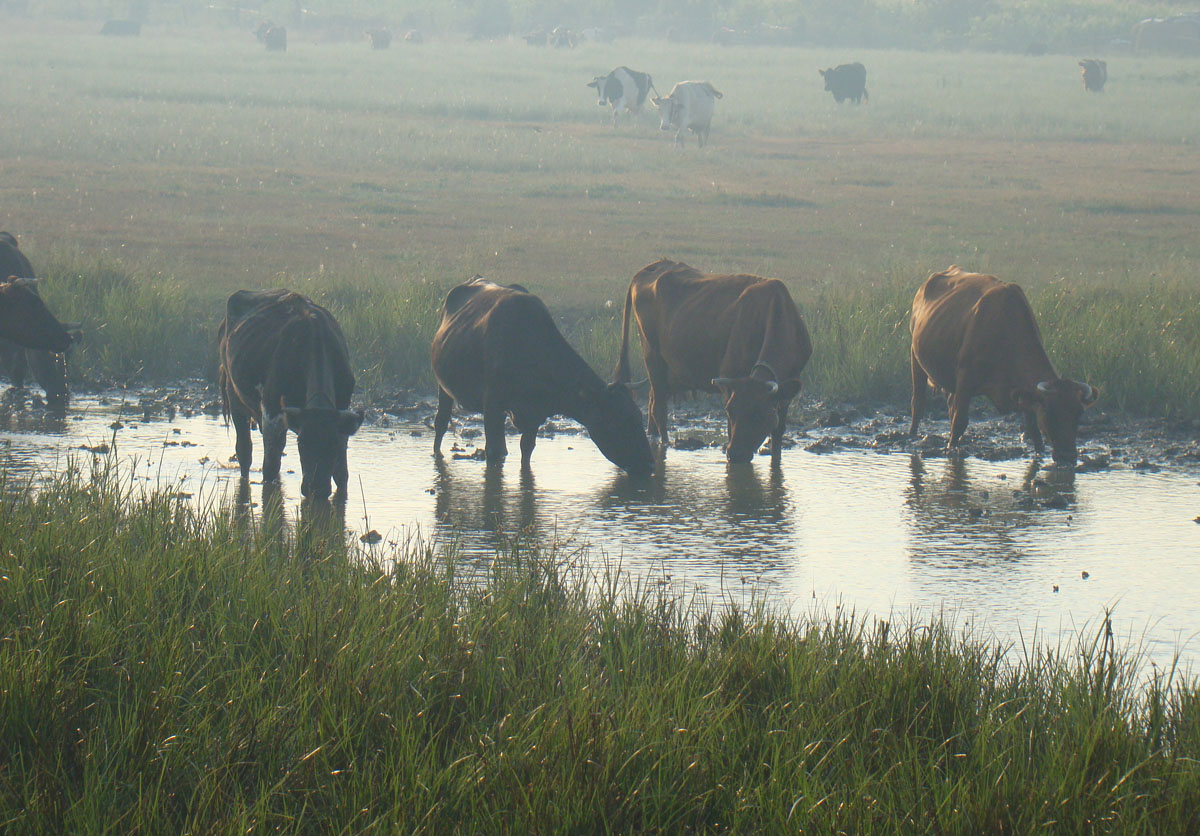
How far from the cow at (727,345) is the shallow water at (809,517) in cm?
44

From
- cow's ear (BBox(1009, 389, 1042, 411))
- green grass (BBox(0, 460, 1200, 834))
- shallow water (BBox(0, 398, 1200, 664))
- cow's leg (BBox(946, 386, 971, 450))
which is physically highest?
cow's ear (BBox(1009, 389, 1042, 411))

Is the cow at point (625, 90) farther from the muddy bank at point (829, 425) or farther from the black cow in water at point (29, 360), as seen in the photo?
the muddy bank at point (829, 425)

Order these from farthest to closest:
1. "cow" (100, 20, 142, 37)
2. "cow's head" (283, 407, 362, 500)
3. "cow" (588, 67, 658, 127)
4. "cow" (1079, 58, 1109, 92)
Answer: "cow" (100, 20, 142, 37), "cow" (1079, 58, 1109, 92), "cow" (588, 67, 658, 127), "cow's head" (283, 407, 362, 500)

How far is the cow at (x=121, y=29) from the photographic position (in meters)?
67.2

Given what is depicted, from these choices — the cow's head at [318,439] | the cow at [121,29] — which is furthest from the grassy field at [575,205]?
the cow at [121,29]

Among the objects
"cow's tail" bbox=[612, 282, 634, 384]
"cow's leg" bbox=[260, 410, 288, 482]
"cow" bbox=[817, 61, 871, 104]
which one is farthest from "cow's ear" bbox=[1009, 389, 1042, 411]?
"cow" bbox=[817, 61, 871, 104]

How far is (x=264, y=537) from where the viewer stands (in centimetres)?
629

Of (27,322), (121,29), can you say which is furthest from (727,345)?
(121,29)

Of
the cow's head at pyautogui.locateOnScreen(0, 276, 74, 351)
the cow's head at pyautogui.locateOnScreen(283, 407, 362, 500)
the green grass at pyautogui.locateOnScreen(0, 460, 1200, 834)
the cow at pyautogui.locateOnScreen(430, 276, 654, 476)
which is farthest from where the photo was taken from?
the cow's head at pyautogui.locateOnScreen(0, 276, 74, 351)

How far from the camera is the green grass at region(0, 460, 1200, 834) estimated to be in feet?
12.6

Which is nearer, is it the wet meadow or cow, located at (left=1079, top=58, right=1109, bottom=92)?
the wet meadow

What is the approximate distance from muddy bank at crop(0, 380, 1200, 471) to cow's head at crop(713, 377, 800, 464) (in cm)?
93

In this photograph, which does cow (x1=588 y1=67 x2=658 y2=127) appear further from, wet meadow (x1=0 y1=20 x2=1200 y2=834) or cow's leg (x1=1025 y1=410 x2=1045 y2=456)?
cow's leg (x1=1025 y1=410 x2=1045 y2=456)

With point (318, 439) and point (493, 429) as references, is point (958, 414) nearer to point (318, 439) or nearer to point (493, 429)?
point (493, 429)
